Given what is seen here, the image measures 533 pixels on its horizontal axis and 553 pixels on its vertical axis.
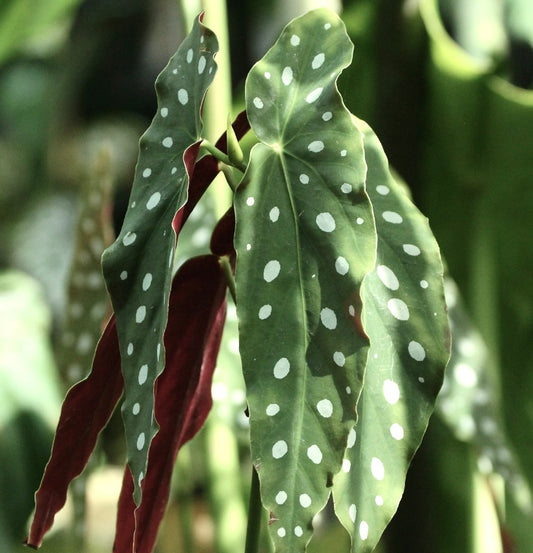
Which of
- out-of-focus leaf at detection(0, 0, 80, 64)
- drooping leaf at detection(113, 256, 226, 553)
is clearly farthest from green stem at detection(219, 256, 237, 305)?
out-of-focus leaf at detection(0, 0, 80, 64)

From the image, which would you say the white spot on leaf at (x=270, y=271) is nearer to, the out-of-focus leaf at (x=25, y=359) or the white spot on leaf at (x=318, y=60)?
the white spot on leaf at (x=318, y=60)

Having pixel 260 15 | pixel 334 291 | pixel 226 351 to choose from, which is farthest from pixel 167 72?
pixel 260 15

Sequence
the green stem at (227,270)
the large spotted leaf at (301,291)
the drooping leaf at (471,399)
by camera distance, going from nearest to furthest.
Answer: the large spotted leaf at (301,291), the green stem at (227,270), the drooping leaf at (471,399)

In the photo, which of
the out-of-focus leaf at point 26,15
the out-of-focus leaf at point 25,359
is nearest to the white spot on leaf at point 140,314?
the out-of-focus leaf at point 25,359

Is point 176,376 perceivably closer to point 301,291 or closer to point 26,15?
point 301,291

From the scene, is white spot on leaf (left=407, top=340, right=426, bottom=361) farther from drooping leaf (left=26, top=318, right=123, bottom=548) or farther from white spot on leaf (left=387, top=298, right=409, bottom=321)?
drooping leaf (left=26, top=318, right=123, bottom=548)

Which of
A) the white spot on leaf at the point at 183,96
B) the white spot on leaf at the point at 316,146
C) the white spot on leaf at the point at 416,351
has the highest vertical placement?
the white spot on leaf at the point at 183,96

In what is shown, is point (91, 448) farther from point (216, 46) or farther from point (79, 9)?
point (79, 9)

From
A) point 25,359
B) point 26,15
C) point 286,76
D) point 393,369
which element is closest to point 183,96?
point 286,76
